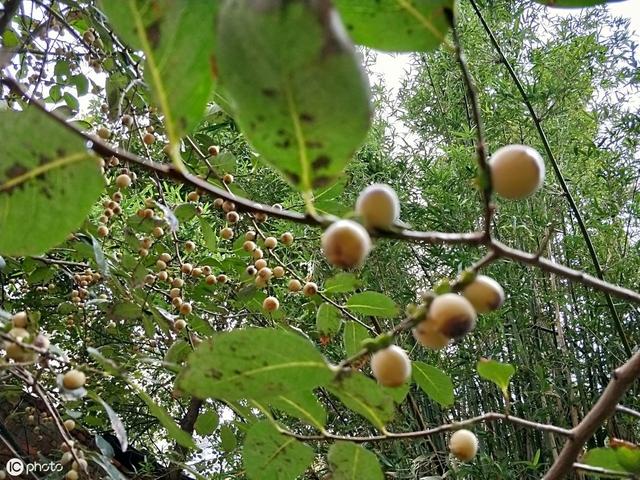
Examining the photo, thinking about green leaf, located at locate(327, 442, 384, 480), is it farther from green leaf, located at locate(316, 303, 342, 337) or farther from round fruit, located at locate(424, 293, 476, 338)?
green leaf, located at locate(316, 303, 342, 337)

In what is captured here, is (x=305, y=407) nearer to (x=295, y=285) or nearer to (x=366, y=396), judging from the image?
(x=366, y=396)

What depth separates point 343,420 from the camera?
6.21 ft

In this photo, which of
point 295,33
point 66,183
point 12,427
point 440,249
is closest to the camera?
point 295,33

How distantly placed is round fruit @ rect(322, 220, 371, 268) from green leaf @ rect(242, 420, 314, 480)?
0.90 feet

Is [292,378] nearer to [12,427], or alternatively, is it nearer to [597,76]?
[597,76]

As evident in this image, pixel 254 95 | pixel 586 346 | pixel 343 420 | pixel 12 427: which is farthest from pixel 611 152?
pixel 12 427

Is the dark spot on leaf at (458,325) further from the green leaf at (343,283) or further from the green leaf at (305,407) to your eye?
the green leaf at (343,283)

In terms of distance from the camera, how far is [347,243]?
290 millimetres

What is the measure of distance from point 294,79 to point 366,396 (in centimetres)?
30

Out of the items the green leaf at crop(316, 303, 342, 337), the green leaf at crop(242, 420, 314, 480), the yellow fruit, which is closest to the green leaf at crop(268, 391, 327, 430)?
the green leaf at crop(242, 420, 314, 480)

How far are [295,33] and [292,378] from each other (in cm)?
25

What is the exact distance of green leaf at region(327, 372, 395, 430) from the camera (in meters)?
0.46

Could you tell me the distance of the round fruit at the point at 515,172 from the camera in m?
0.33

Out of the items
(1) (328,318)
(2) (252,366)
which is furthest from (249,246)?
(2) (252,366)
